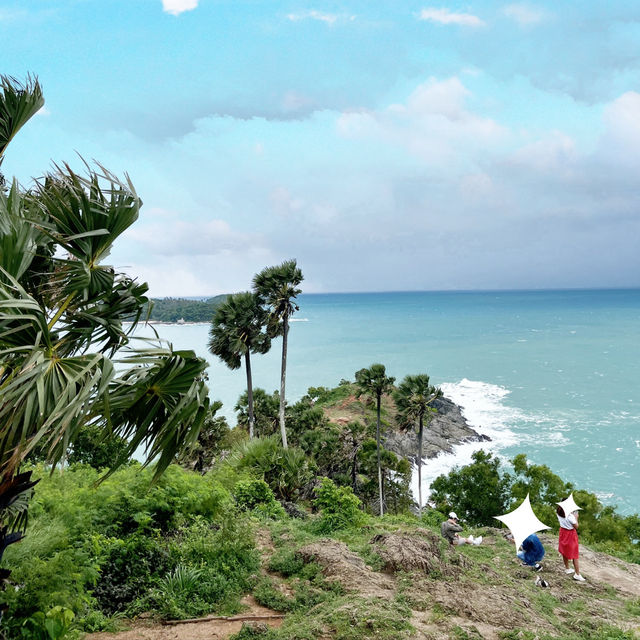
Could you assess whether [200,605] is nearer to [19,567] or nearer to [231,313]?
[19,567]

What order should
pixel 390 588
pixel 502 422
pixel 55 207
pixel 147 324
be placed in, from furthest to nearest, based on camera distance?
pixel 502 422 → pixel 390 588 → pixel 147 324 → pixel 55 207

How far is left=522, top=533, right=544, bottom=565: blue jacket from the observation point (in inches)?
419

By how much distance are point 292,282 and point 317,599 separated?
71.6ft

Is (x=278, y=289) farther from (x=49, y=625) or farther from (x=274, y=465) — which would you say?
(x=49, y=625)

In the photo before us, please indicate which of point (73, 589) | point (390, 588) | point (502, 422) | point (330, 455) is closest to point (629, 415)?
point (502, 422)

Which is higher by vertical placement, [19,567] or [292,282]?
[292,282]

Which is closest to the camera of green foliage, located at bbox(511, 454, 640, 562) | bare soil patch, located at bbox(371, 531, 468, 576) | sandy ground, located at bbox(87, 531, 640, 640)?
A: sandy ground, located at bbox(87, 531, 640, 640)

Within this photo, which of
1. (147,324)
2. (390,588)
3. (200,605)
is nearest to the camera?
(147,324)

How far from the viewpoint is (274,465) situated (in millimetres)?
15359

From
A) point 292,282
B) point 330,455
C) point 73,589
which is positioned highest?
point 292,282

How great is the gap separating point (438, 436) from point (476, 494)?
25.4 meters

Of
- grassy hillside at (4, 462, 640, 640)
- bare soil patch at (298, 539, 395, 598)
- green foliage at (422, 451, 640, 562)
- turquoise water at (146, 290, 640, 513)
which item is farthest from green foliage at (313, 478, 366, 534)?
turquoise water at (146, 290, 640, 513)

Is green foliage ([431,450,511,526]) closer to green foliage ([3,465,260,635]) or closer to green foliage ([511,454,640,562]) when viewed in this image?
green foliage ([511,454,640,562])

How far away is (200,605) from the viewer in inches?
265
